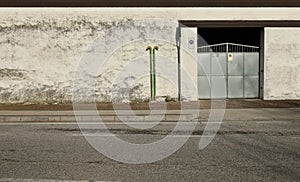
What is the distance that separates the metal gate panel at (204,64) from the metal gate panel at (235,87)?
0.99 meters

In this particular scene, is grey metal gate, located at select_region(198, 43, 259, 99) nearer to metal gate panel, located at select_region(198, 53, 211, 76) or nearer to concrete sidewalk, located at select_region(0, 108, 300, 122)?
metal gate panel, located at select_region(198, 53, 211, 76)

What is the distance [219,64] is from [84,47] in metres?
5.28

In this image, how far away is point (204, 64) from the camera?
14500 mm

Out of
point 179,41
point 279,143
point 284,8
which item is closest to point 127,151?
point 279,143

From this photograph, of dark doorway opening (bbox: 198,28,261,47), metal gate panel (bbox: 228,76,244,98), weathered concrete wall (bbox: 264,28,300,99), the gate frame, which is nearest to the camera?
the gate frame

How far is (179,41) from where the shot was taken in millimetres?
13570

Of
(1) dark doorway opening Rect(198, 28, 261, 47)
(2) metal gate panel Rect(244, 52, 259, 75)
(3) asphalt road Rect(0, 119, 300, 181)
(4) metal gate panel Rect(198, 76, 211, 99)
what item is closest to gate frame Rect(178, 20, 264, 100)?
(2) metal gate panel Rect(244, 52, 259, 75)

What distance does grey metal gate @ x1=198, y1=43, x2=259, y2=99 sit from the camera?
14555 millimetres

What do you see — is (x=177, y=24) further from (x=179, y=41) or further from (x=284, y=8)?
(x=284, y=8)

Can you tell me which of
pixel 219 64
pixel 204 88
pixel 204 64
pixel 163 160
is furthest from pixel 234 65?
pixel 163 160

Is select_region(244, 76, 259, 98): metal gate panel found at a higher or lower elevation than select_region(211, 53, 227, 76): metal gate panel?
lower

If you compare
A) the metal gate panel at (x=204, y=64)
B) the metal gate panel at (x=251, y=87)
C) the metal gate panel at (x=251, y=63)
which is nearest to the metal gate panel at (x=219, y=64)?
the metal gate panel at (x=204, y=64)

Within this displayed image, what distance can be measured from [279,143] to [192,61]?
7332 mm

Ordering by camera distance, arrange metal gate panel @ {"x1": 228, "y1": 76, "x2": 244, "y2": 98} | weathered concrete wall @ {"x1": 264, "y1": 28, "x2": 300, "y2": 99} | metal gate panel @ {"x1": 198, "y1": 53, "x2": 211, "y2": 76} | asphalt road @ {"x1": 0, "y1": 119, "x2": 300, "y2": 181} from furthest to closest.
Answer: metal gate panel @ {"x1": 228, "y1": 76, "x2": 244, "y2": 98} → metal gate panel @ {"x1": 198, "y1": 53, "x2": 211, "y2": 76} → weathered concrete wall @ {"x1": 264, "y1": 28, "x2": 300, "y2": 99} → asphalt road @ {"x1": 0, "y1": 119, "x2": 300, "y2": 181}
